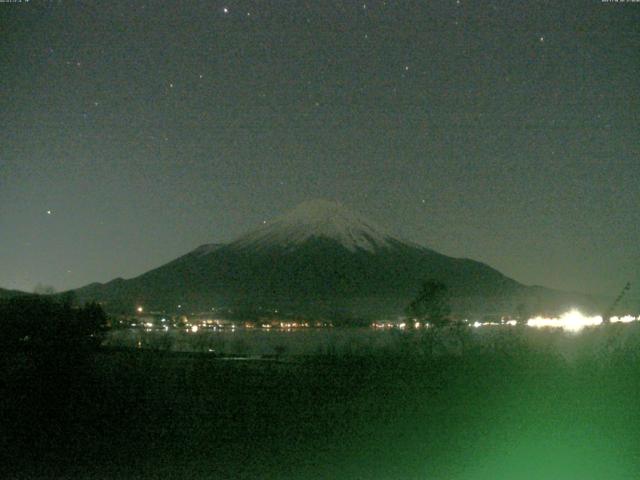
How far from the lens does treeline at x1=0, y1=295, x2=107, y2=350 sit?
14.1 m

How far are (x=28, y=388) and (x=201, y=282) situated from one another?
241ft

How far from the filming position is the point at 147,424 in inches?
513

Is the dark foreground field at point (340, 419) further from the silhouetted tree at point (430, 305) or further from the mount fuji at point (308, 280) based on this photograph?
the mount fuji at point (308, 280)

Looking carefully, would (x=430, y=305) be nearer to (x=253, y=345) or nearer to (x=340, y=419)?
(x=253, y=345)

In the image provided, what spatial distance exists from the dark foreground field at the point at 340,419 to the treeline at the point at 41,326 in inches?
13.8

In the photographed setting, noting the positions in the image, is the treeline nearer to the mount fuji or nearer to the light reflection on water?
the light reflection on water

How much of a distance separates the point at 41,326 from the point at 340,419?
5.44m

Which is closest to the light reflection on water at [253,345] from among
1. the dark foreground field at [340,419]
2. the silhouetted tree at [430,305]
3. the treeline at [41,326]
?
the silhouetted tree at [430,305]

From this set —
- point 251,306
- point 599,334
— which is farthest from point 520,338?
point 251,306

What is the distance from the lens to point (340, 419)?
530 inches

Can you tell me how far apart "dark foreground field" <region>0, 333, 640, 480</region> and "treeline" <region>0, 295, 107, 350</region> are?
0.35 metres

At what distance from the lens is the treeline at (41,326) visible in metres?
14.1

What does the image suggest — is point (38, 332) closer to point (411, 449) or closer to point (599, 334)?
point (411, 449)

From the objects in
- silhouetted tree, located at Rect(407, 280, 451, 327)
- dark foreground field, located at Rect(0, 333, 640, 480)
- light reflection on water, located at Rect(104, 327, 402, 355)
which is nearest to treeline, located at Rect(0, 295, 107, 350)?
dark foreground field, located at Rect(0, 333, 640, 480)
